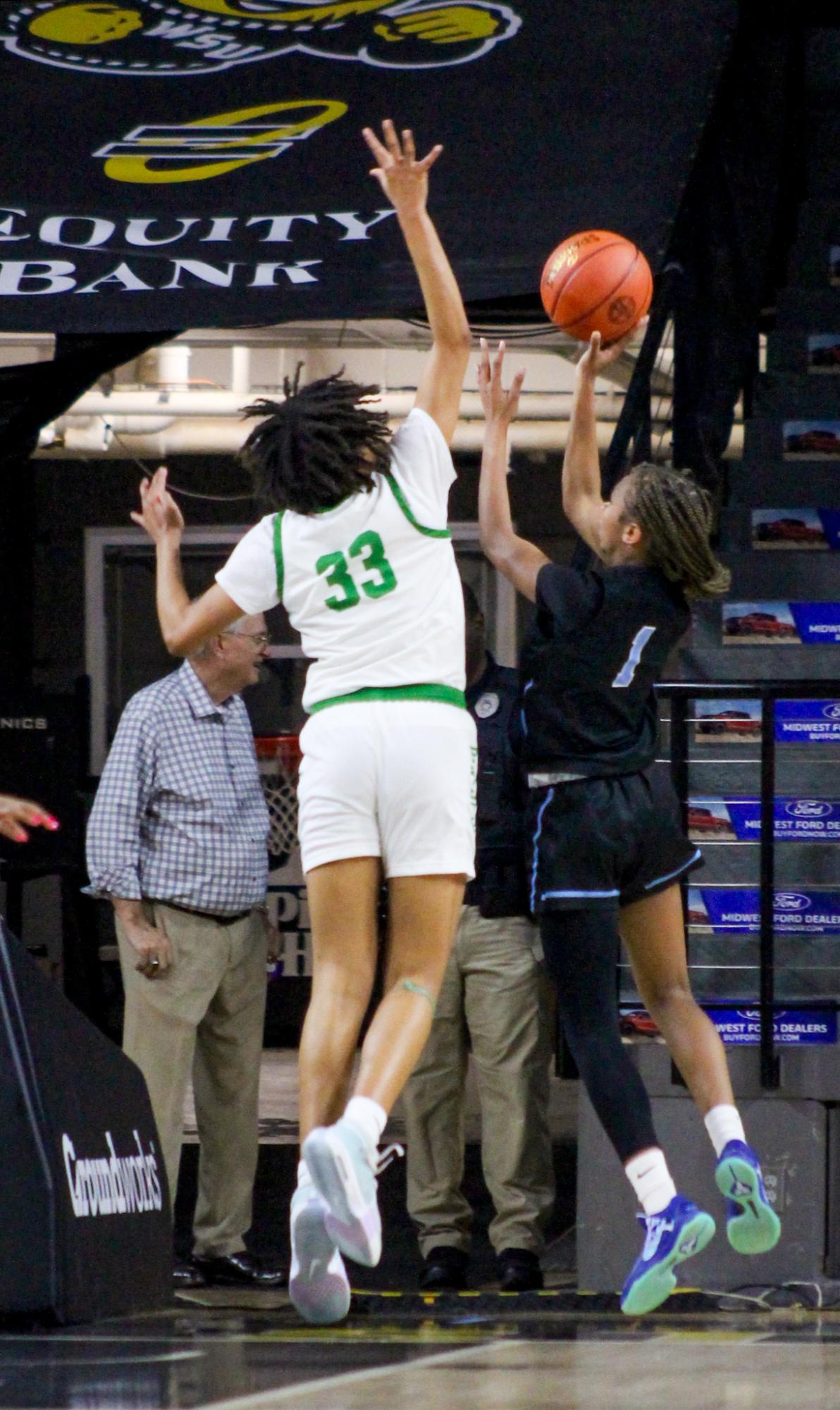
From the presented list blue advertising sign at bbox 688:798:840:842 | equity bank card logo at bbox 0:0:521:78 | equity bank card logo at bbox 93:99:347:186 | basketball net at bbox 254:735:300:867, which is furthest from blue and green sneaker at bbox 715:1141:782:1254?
basketball net at bbox 254:735:300:867

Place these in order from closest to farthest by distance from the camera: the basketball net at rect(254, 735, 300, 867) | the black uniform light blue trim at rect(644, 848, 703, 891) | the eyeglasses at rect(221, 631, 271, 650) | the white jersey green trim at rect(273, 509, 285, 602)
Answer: the white jersey green trim at rect(273, 509, 285, 602) → the black uniform light blue trim at rect(644, 848, 703, 891) → the eyeglasses at rect(221, 631, 271, 650) → the basketball net at rect(254, 735, 300, 867)

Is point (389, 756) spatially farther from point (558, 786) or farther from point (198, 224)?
point (198, 224)

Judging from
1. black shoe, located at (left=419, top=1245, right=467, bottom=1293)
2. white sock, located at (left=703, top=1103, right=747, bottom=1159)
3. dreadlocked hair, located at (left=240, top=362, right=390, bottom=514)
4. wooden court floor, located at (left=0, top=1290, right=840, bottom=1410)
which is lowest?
black shoe, located at (left=419, top=1245, right=467, bottom=1293)

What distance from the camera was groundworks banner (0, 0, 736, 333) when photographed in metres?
7.48

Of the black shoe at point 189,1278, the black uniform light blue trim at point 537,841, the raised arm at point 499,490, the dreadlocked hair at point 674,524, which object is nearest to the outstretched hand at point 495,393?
the raised arm at point 499,490

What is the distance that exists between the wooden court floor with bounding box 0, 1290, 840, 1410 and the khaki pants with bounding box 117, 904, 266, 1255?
0.77m

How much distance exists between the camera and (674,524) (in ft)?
16.2

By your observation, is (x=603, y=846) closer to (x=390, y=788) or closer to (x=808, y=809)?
(x=390, y=788)

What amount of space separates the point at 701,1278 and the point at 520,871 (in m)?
1.40

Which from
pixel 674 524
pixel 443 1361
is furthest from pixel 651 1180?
pixel 674 524

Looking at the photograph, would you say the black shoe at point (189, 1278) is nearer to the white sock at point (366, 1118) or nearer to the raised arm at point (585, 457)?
the white sock at point (366, 1118)

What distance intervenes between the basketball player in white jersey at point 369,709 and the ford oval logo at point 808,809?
2.61 m

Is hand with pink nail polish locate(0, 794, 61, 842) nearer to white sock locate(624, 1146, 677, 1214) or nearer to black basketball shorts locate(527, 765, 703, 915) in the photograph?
black basketball shorts locate(527, 765, 703, 915)

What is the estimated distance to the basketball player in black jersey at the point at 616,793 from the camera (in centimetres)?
485
